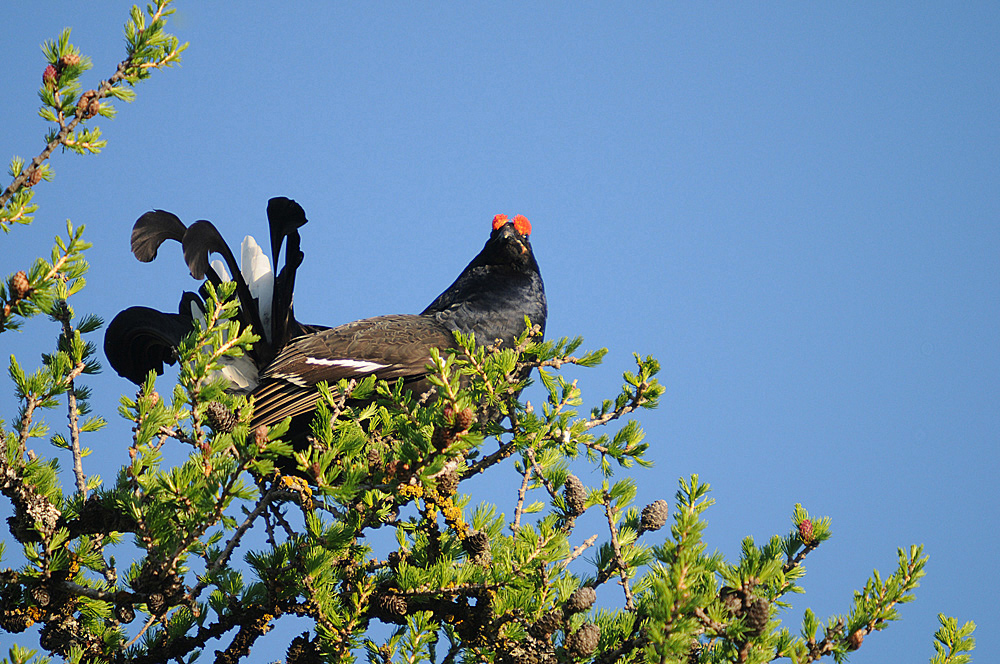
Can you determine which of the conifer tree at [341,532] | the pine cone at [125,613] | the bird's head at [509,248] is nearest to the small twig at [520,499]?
the conifer tree at [341,532]

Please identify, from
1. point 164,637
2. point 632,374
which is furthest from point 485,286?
point 164,637

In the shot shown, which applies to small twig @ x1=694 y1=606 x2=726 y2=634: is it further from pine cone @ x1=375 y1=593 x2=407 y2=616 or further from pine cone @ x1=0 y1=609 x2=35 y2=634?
pine cone @ x1=0 y1=609 x2=35 y2=634

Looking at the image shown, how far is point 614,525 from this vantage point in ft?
7.74

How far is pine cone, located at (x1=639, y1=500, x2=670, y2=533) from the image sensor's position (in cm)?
245

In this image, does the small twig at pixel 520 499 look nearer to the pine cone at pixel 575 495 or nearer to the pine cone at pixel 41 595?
the pine cone at pixel 575 495

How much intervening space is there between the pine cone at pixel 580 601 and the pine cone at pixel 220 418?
3.79 ft

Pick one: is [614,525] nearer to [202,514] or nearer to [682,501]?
[682,501]

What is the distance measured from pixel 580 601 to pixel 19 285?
74.2 inches

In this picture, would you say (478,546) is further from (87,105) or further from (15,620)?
(87,105)

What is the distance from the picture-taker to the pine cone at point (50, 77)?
238cm

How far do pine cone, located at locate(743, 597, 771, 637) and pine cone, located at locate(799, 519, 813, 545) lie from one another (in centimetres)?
39

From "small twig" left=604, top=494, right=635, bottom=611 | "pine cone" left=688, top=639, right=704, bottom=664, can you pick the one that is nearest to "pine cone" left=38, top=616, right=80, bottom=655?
"small twig" left=604, top=494, right=635, bottom=611

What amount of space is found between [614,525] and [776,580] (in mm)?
540

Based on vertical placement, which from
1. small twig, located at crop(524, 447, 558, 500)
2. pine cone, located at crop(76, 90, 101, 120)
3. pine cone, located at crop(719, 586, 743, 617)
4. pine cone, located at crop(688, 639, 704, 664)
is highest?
pine cone, located at crop(76, 90, 101, 120)
